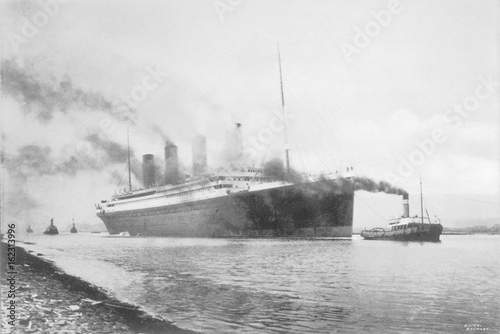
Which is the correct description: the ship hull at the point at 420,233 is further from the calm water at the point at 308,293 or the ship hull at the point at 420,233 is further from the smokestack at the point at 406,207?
the calm water at the point at 308,293

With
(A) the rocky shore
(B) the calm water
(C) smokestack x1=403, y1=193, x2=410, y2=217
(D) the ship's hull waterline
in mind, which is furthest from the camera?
(C) smokestack x1=403, y1=193, x2=410, y2=217

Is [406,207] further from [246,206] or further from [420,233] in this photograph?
[246,206]

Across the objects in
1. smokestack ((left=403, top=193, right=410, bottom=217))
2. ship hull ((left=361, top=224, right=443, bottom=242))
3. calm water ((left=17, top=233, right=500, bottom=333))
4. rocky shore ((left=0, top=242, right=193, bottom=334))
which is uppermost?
smokestack ((left=403, top=193, right=410, bottom=217))

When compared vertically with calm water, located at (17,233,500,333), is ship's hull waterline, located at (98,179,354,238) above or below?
above

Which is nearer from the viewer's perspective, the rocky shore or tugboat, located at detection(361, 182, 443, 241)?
the rocky shore

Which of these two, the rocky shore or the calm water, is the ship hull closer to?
the calm water

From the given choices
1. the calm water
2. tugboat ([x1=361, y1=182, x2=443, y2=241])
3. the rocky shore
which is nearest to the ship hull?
tugboat ([x1=361, y1=182, x2=443, y2=241])

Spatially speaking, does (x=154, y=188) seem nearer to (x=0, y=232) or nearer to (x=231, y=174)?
(x=231, y=174)

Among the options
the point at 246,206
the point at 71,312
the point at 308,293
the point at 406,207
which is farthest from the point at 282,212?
the point at 71,312
